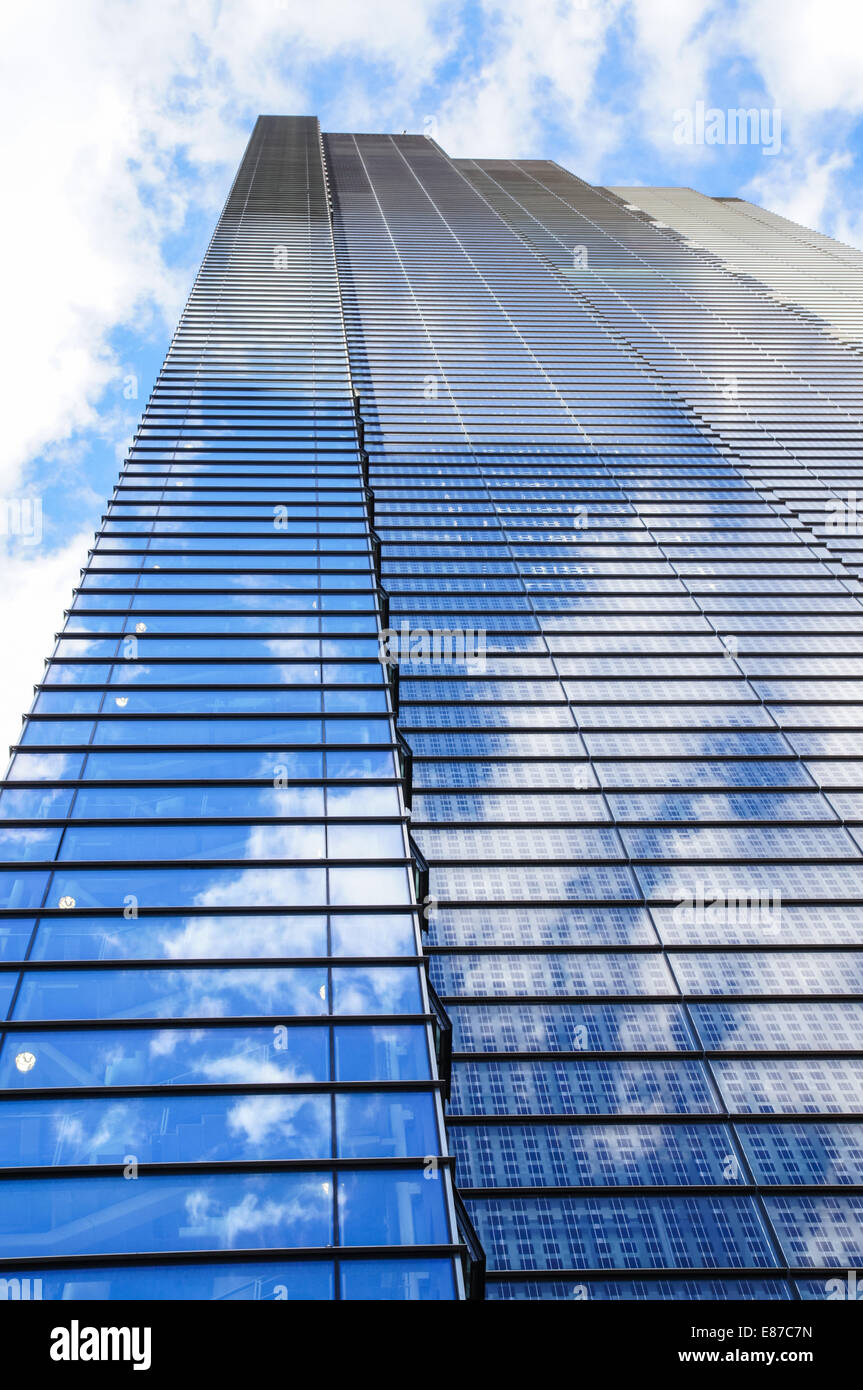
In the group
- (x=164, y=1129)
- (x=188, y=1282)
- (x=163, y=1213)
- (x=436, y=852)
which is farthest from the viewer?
(x=436, y=852)

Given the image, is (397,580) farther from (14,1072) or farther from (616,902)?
(14,1072)

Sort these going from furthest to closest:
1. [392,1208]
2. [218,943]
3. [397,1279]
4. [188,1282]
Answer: [218,943] < [392,1208] < [397,1279] < [188,1282]

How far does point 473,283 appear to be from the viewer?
358 ft

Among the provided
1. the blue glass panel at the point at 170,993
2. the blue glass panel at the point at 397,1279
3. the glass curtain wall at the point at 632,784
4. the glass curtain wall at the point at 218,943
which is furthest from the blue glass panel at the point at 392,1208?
the glass curtain wall at the point at 632,784

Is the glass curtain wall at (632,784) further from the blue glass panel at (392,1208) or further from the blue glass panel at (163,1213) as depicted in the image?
the blue glass panel at (163,1213)

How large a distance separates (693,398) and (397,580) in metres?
40.7

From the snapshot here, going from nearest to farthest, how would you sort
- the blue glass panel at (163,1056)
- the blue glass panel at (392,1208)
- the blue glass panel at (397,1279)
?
the blue glass panel at (397,1279), the blue glass panel at (392,1208), the blue glass panel at (163,1056)

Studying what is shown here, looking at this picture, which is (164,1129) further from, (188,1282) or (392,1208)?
(392,1208)

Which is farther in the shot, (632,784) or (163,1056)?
(632,784)

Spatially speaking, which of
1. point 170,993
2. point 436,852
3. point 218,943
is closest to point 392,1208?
point 170,993

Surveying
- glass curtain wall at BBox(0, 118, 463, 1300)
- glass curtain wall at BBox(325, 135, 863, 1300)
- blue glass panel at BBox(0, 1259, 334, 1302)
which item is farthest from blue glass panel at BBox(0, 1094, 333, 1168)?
glass curtain wall at BBox(325, 135, 863, 1300)

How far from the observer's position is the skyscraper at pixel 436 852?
17250 millimetres

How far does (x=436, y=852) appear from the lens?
134 feet
